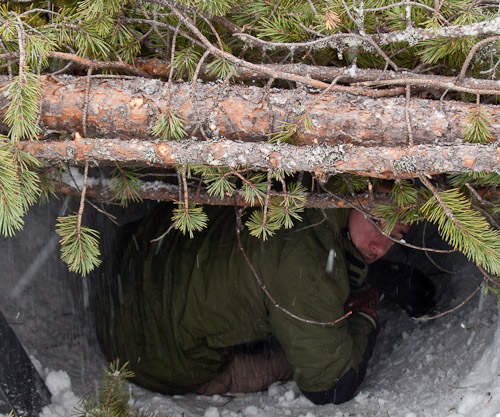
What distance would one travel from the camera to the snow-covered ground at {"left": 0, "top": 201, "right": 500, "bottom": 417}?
2.48 meters

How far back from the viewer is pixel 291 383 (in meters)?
3.21

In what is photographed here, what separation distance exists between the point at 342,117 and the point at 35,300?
2675 millimetres

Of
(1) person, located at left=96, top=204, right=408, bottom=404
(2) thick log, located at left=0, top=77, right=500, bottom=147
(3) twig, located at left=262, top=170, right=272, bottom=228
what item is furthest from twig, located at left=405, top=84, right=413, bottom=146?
(1) person, located at left=96, top=204, right=408, bottom=404

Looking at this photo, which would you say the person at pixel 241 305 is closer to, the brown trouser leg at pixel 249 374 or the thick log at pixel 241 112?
the brown trouser leg at pixel 249 374

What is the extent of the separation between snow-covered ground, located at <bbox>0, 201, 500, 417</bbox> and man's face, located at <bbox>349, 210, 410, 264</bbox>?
71cm

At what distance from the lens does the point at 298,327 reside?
8.49 feet

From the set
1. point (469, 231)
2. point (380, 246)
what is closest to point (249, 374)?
point (380, 246)

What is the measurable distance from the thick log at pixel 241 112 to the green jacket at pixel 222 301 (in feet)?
2.83

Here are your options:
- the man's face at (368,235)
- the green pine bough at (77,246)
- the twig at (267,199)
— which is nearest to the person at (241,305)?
the man's face at (368,235)

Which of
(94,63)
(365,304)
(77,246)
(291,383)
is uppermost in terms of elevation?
(94,63)

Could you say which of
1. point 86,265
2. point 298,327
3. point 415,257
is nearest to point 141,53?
point 86,265

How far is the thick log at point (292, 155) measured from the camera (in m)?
1.48

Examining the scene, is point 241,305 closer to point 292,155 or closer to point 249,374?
point 249,374

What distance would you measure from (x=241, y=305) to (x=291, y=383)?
31.8 inches
